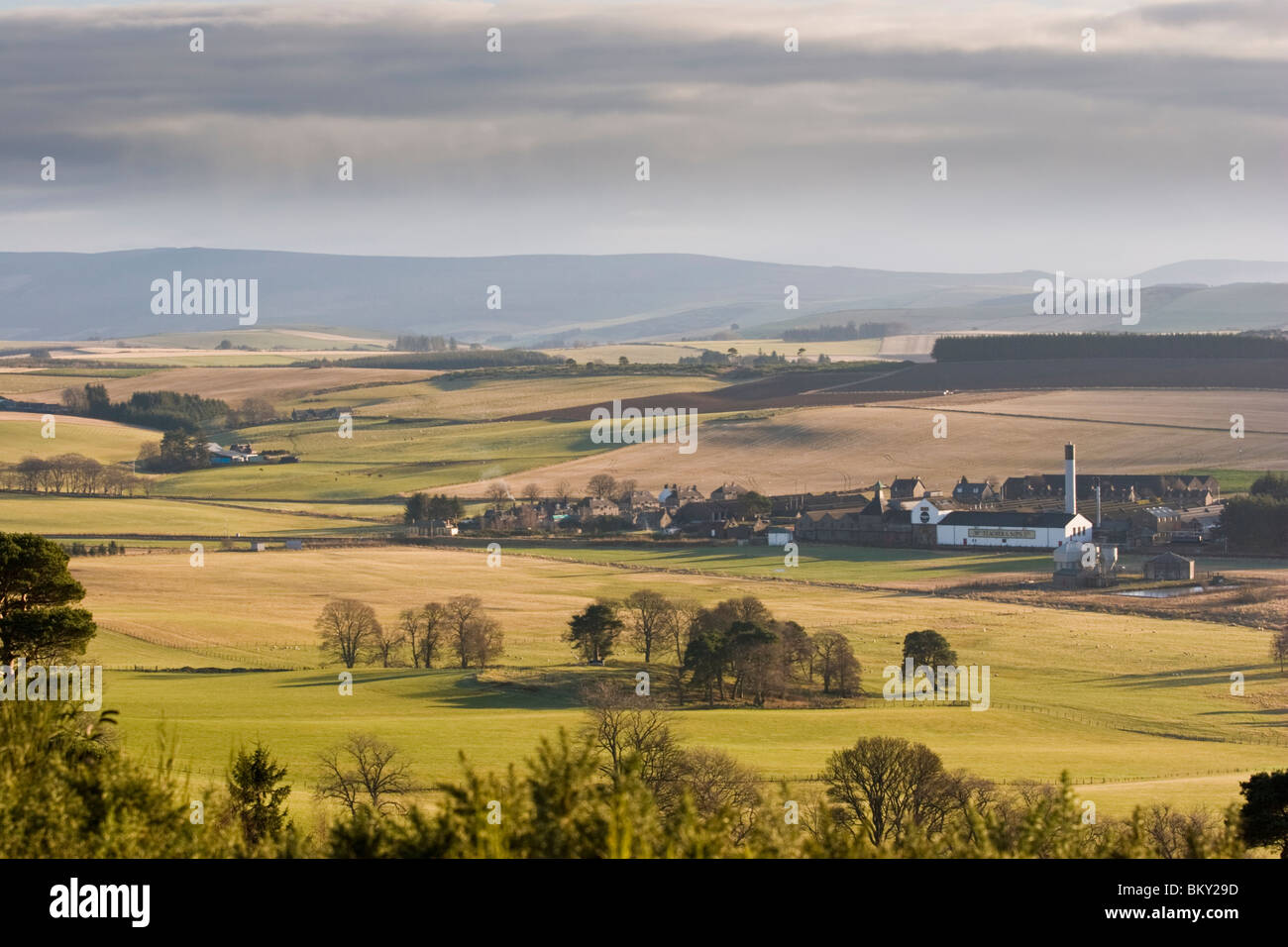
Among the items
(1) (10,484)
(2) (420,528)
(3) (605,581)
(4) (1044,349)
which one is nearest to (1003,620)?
(3) (605,581)

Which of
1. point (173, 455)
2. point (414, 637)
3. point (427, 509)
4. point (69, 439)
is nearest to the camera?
point (414, 637)

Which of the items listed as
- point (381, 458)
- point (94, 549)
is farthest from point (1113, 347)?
point (94, 549)

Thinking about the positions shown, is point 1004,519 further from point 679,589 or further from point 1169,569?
point 679,589

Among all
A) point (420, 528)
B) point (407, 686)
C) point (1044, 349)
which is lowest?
Answer: point (407, 686)

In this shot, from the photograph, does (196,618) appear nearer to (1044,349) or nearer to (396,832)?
(396,832)

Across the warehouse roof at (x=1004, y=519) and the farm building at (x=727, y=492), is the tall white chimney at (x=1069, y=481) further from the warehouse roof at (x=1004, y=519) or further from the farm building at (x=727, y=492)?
the farm building at (x=727, y=492)

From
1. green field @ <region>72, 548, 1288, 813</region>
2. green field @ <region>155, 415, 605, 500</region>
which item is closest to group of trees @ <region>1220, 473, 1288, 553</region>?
green field @ <region>72, 548, 1288, 813</region>
